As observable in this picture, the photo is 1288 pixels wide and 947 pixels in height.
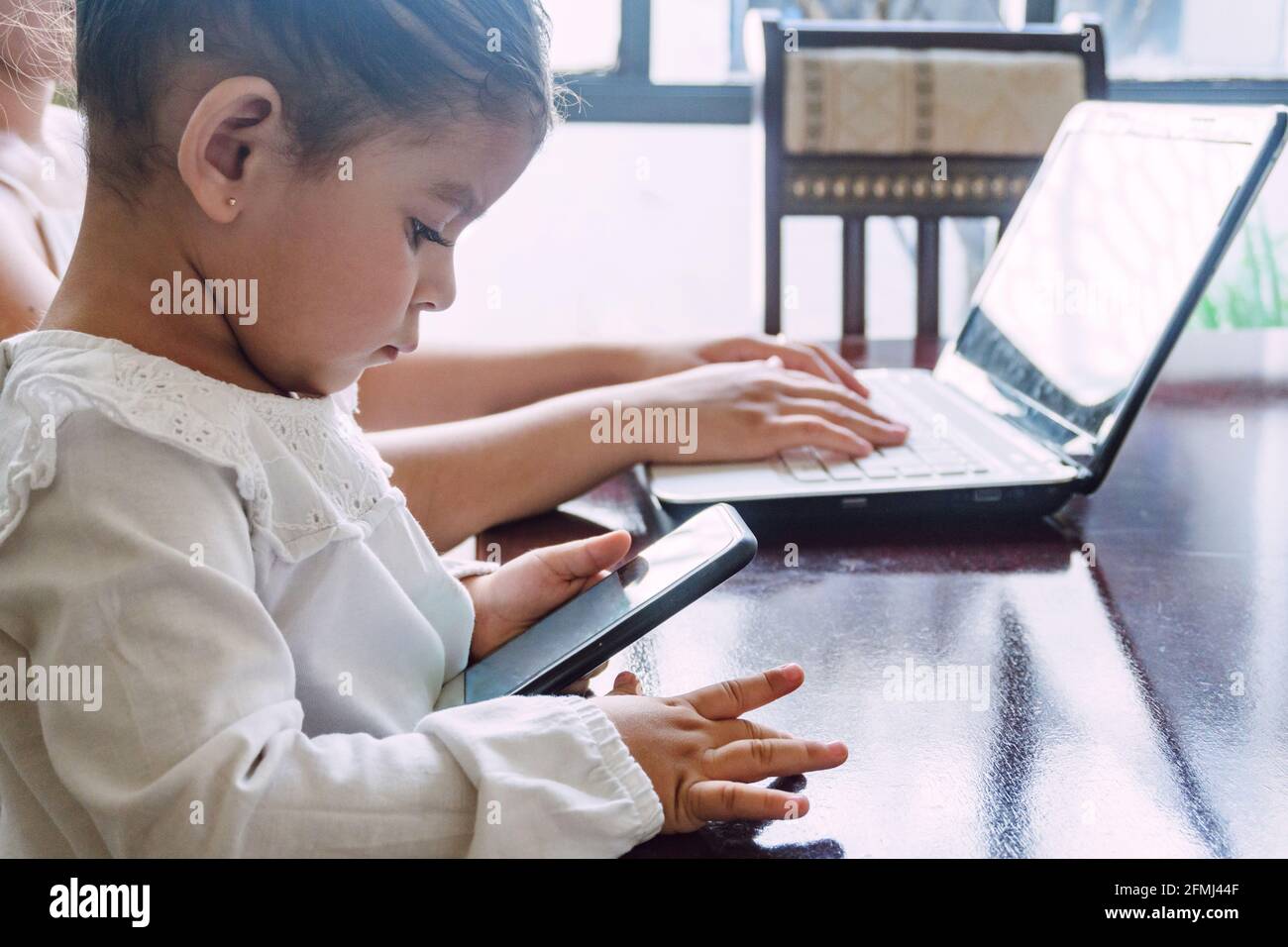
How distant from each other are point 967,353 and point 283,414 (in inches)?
32.0

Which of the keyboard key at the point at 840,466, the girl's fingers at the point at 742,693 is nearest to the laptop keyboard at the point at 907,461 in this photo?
the keyboard key at the point at 840,466

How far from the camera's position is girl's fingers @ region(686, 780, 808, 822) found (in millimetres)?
494

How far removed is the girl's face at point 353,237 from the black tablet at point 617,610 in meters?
0.18

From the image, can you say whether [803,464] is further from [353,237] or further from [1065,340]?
[353,237]

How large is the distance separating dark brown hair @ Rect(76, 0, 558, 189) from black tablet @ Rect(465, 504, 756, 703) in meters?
0.24

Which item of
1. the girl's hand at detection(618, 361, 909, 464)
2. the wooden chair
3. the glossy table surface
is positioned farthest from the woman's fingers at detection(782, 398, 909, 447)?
the wooden chair

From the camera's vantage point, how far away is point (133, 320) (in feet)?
1.80

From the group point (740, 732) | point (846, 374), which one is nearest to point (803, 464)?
point (846, 374)

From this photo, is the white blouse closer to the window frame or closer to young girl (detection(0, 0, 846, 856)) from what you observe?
young girl (detection(0, 0, 846, 856))

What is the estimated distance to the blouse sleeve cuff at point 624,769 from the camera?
49cm

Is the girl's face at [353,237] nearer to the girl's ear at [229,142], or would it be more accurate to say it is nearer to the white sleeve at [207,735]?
the girl's ear at [229,142]

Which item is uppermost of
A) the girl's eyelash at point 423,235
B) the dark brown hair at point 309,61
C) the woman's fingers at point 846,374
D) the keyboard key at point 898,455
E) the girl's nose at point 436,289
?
the dark brown hair at point 309,61
